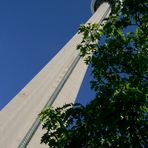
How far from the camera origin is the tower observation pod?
10.3 metres

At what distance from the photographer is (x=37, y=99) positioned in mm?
13250

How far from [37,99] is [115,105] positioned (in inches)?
272

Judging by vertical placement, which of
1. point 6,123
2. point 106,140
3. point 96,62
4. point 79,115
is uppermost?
point 96,62

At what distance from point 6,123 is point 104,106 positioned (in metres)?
4.44

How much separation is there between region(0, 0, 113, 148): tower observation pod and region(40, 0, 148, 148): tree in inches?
108

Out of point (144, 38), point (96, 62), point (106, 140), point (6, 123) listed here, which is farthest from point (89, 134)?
point (6, 123)

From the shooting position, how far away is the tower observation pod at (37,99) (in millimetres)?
10336

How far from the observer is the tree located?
666cm

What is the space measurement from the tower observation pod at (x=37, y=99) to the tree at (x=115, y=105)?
108 inches

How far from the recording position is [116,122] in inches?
260

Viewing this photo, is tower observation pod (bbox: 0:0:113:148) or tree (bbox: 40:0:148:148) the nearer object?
tree (bbox: 40:0:148:148)

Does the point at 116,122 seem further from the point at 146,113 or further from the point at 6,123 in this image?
the point at 6,123

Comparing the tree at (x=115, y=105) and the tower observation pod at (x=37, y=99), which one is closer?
the tree at (x=115, y=105)

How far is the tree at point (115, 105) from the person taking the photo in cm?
666
